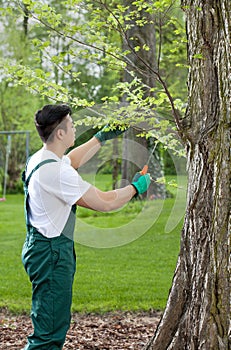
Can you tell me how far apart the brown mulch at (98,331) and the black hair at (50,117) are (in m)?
1.89

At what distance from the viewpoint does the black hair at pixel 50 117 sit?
3016 mm

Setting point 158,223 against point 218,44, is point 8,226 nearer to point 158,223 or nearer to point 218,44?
point 158,223

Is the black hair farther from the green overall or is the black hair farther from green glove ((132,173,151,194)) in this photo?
green glove ((132,173,151,194))

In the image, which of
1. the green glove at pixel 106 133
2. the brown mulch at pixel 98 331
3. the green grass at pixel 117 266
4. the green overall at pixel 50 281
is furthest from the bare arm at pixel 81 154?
the brown mulch at pixel 98 331

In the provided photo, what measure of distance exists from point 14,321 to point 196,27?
10.1ft

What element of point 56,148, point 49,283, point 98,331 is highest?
point 56,148

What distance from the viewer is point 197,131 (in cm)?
332

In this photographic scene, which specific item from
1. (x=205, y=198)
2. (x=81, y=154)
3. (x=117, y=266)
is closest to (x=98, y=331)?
(x=81, y=154)

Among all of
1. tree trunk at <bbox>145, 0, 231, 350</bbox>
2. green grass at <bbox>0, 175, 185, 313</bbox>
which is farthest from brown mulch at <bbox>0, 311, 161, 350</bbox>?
tree trunk at <bbox>145, 0, 231, 350</bbox>

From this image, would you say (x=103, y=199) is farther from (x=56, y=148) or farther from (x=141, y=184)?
(x=56, y=148)

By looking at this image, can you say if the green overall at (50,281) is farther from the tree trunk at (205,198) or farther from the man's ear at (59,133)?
the tree trunk at (205,198)

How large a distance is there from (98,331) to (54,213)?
208cm

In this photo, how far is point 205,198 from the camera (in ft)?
10.7

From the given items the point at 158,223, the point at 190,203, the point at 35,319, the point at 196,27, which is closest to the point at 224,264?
the point at 190,203
